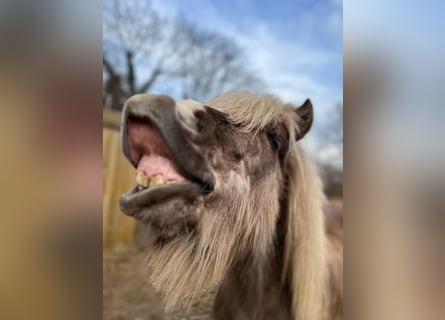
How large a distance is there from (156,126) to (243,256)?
0.54 m

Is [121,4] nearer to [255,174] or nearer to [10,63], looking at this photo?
[10,63]

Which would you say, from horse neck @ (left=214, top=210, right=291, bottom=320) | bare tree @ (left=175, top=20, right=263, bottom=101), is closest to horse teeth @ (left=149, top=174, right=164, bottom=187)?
bare tree @ (left=175, top=20, right=263, bottom=101)

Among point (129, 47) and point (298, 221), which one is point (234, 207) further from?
point (129, 47)

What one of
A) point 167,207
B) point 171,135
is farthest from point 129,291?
point 171,135

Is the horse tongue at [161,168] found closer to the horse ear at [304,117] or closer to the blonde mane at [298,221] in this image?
the blonde mane at [298,221]

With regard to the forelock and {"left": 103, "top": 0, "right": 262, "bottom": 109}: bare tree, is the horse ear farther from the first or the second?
{"left": 103, "top": 0, "right": 262, "bottom": 109}: bare tree

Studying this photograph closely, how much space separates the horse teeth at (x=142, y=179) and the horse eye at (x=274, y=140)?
438 millimetres

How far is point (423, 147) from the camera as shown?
135cm

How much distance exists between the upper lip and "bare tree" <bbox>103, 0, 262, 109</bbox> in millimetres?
85

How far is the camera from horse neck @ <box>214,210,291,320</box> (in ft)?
4.24

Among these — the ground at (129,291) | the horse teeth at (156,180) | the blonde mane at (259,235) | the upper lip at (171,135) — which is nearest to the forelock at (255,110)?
the blonde mane at (259,235)

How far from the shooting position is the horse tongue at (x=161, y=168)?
3.75 ft

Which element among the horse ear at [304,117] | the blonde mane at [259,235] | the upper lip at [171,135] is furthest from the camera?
the horse ear at [304,117]

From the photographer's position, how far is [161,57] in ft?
4.12
